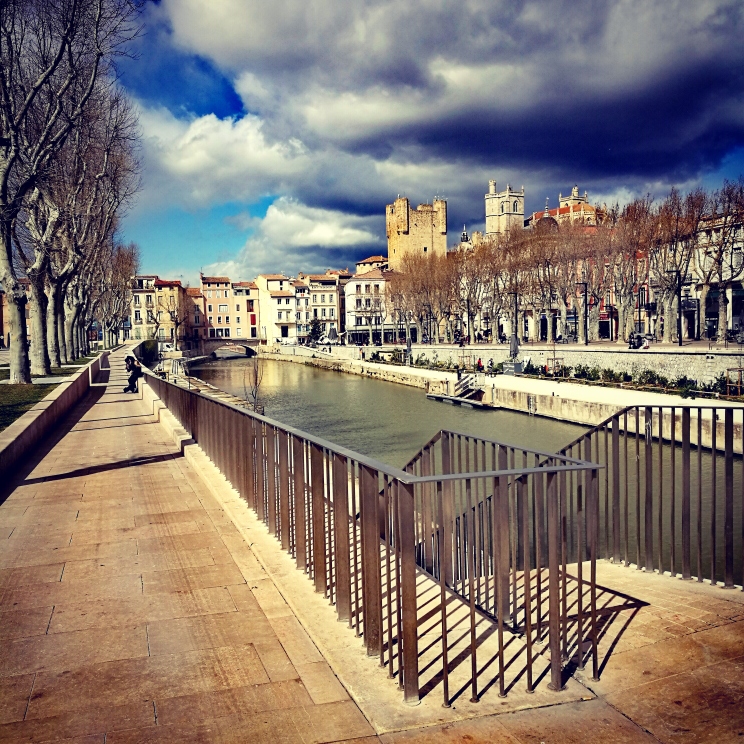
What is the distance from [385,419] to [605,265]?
2521 cm

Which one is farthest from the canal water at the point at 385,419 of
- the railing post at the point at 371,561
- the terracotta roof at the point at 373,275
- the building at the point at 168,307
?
the building at the point at 168,307

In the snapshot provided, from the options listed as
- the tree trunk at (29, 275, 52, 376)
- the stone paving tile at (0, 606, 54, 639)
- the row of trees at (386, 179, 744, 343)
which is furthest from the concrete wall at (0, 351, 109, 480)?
the row of trees at (386, 179, 744, 343)

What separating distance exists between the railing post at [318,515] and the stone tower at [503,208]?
124006 mm

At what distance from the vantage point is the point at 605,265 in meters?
51.0

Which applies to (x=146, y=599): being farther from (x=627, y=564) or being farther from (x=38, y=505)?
(x=627, y=564)

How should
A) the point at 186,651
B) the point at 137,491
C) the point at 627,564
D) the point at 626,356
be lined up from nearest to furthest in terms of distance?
1. the point at 186,651
2. the point at 627,564
3. the point at 137,491
4. the point at 626,356

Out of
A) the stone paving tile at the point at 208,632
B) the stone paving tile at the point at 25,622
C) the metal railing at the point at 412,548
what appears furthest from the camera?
the stone paving tile at the point at 25,622

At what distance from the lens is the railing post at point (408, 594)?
305cm

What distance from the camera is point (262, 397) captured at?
48.7 metres

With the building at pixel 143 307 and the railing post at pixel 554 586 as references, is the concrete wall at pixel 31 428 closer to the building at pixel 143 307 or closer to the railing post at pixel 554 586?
the railing post at pixel 554 586

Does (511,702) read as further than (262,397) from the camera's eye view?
No

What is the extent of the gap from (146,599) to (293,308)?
109657mm

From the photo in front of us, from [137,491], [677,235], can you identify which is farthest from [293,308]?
[137,491]

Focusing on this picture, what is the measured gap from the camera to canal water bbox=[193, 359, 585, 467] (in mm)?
27609
